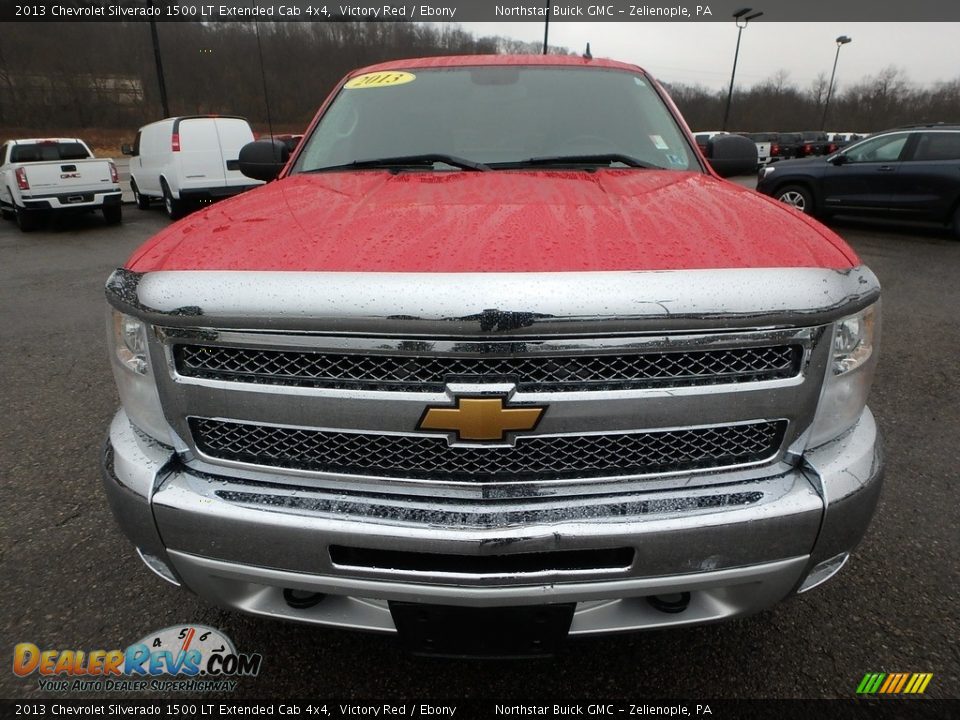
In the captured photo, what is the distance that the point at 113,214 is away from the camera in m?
12.2

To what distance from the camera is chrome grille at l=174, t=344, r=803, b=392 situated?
4.27ft

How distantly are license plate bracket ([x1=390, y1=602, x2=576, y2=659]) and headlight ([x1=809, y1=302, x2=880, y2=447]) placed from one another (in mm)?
752

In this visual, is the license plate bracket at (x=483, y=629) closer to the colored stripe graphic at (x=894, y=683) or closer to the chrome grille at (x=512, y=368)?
the chrome grille at (x=512, y=368)

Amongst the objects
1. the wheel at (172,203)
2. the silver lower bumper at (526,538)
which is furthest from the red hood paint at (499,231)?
the wheel at (172,203)

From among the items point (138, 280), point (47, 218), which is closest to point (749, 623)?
point (138, 280)

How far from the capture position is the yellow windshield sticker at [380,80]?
9.39ft

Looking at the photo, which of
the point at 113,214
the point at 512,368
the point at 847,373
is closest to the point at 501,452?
the point at 512,368

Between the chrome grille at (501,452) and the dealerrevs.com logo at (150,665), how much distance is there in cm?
86

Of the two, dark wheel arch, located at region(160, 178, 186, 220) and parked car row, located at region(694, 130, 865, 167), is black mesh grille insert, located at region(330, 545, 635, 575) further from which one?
parked car row, located at region(694, 130, 865, 167)

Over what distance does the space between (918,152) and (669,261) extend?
10705 mm

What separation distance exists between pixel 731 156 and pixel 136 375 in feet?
9.11

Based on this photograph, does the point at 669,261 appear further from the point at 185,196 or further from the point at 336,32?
the point at 336,32

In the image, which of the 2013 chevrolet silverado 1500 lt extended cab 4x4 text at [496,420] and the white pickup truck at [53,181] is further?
the white pickup truck at [53,181]

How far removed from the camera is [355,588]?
4.50ft
